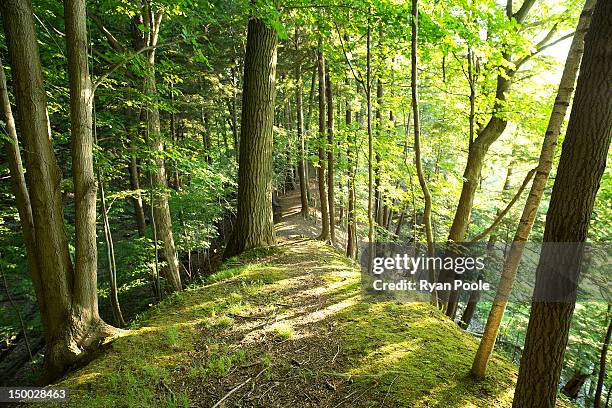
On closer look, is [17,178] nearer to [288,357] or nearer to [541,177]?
[288,357]

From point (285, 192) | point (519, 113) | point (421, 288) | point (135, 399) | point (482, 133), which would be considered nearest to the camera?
point (135, 399)

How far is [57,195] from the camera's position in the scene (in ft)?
12.6

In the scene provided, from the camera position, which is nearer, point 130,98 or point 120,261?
point 130,98

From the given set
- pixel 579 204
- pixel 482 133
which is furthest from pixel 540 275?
pixel 482 133

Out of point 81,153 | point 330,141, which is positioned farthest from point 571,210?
point 330,141

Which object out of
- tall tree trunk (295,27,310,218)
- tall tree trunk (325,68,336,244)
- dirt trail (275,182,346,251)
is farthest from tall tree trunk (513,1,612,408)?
tall tree trunk (295,27,310,218)

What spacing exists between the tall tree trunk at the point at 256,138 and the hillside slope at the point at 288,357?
1852 mm

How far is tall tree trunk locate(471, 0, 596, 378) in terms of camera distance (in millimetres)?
2074

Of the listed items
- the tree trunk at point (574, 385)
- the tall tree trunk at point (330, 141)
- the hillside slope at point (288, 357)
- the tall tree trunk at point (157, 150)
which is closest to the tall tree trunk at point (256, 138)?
the tall tree trunk at point (157, 150)

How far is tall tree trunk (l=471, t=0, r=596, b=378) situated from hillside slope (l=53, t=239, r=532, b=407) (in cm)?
52

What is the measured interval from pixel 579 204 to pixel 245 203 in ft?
17.5

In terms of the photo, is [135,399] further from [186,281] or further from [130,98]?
[186,281]

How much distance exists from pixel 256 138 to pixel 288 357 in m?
4.33

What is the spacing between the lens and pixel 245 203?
20.8 feet
